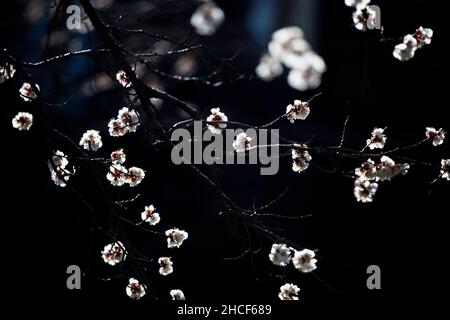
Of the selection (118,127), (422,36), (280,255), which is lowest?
(280,255)

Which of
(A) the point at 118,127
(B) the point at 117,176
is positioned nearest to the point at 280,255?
(B) the point at 117,176

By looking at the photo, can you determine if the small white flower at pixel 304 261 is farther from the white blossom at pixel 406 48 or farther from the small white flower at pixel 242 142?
the white blossom at pixel 406 48

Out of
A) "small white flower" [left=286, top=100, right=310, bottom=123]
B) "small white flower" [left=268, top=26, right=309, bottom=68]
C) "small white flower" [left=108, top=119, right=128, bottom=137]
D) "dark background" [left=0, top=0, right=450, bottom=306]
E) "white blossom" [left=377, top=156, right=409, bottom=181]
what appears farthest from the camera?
"dark background" [left=0, top=0, right=450, bottom=306]

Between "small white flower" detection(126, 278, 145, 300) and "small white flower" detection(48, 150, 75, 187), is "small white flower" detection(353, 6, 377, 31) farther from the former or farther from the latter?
"small white flower" detection(126, 278, 145, 300)

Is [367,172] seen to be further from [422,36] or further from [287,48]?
[422,36]

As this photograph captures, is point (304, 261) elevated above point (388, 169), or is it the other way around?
point (388, 169)

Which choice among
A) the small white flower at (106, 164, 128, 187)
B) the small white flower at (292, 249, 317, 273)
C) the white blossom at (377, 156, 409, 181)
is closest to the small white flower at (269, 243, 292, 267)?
the small white flower at (292, 249, 317, 273)

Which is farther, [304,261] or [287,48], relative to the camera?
[287,48]
